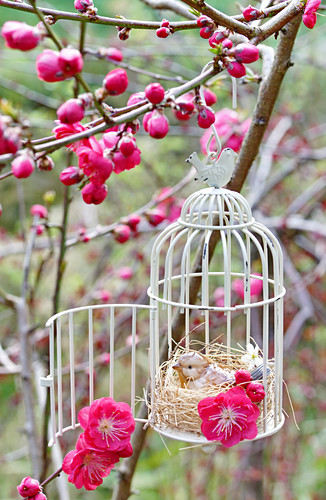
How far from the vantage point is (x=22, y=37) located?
0.63m

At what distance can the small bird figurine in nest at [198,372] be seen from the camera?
3.41ft

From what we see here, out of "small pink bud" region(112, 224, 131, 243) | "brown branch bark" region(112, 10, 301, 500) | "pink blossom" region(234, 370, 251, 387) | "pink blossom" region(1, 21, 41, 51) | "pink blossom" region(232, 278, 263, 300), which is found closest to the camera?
"pink blossom" region(1, 21, 41, 51)

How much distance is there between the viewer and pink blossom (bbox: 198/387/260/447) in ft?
2.93

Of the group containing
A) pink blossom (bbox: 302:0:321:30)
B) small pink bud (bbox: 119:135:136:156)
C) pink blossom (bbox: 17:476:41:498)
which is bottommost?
pink blossom (bbox: 17:476:41:498)

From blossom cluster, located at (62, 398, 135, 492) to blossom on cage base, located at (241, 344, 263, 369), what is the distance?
295 millimetres

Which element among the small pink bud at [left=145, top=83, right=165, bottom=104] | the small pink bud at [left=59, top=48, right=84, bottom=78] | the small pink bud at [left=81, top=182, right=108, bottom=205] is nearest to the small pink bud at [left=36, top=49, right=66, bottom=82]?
the small pink bud at [left=59, top=48, right=84, bottom=78]

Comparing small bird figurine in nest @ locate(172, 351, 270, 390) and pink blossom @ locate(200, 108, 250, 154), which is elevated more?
pink blossom @ locate(200, 108, 250, 154)

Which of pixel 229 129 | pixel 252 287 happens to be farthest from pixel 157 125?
pixel 252 287

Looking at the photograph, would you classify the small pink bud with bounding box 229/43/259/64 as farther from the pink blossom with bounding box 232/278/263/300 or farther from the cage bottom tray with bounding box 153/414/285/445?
the pink blossom with bounding box 232/278/263/300

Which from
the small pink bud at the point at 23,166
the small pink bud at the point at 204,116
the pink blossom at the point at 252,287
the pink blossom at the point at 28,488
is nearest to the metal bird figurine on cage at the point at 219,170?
the small pink bud at the point at 204,116

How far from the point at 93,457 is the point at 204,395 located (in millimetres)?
217

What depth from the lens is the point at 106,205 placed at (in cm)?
338

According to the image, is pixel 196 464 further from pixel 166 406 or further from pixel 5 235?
pixel 166 406

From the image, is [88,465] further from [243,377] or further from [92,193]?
[92,193]
